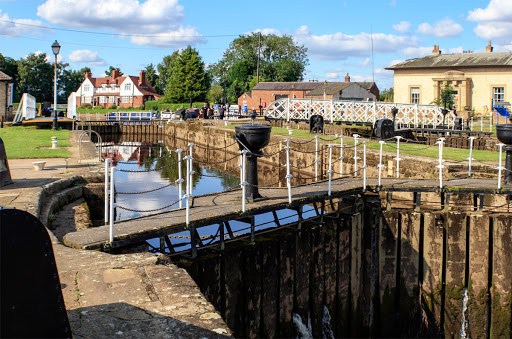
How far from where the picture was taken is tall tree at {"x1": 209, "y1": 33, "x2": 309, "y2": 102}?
94.9 metres

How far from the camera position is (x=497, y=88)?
42844 mm

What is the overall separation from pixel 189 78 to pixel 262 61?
966 inches

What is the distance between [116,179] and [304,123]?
15.9m

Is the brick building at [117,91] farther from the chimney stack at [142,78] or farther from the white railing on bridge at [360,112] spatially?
the white railing on bridge at [360,112]

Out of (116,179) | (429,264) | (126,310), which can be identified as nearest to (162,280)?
(126,310)

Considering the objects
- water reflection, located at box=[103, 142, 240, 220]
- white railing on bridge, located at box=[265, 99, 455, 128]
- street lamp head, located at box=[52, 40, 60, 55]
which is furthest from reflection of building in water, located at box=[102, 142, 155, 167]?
white railing on bridge, located at box=[265, 99, 455, 128]

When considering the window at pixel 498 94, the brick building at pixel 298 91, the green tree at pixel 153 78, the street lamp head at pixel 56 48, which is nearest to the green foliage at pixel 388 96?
the brick building at pixel 298 91

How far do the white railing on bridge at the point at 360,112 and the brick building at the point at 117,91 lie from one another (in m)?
64.2

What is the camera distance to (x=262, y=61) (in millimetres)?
97438

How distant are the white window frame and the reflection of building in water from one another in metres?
23.7

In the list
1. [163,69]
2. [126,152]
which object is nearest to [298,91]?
[126,152]

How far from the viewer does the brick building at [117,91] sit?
101250 mm

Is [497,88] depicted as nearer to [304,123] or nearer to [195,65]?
[304,123]

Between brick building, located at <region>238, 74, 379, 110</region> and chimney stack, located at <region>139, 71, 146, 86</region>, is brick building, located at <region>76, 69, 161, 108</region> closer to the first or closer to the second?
chimney stack, located at <region>139, 71, 146, 86</region>
